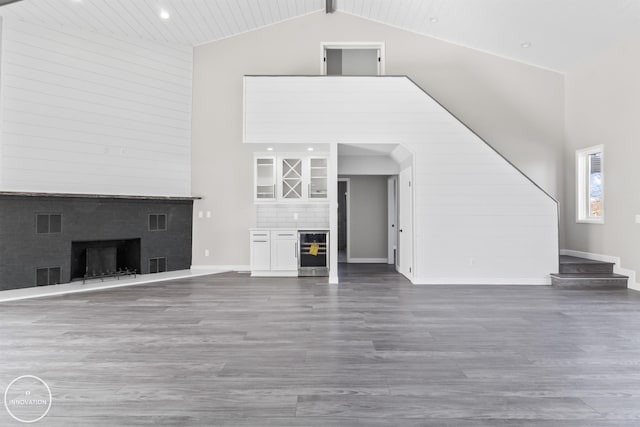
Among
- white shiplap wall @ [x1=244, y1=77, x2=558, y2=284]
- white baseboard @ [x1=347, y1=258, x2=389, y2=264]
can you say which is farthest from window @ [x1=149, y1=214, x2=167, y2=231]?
white baseboard @ [x1=347, y1=258, x2=389, y2=264]

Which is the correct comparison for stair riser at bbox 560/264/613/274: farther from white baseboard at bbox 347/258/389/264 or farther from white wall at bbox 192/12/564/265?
white baseboard at bbox 347/258/389/264

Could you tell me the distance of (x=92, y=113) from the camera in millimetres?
6293

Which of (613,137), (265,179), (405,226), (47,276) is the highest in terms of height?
(613,137)

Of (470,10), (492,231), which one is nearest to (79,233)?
(492,231)

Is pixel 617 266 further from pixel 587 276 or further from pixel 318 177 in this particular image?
pixel 318 177

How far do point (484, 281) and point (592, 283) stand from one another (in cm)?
160

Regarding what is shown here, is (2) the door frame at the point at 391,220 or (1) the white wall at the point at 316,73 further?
(2) the door frame at the point at 391,220

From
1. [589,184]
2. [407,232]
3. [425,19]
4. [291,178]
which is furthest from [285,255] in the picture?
[589,184]

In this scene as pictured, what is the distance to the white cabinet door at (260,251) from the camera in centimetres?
669

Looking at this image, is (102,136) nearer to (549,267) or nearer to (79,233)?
(79,233)

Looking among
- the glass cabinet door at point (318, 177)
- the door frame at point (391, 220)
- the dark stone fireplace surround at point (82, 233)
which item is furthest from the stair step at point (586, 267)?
the dark stone fireplace surround at point (82, 233)

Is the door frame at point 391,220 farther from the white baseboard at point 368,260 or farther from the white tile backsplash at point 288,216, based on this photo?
the white tile backsplash at point 288,216

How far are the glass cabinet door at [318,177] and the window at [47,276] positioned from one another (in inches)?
179

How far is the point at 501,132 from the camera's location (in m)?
7.30
